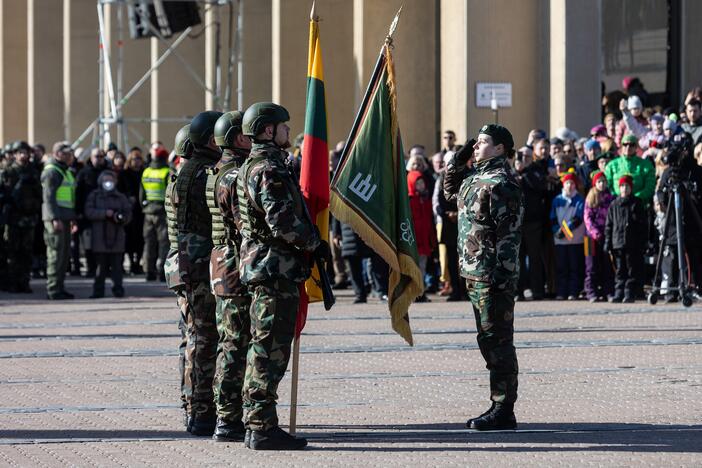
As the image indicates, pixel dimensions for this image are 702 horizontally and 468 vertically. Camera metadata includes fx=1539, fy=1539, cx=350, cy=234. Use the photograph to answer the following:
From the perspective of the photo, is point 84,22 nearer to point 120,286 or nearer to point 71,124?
point 71,124

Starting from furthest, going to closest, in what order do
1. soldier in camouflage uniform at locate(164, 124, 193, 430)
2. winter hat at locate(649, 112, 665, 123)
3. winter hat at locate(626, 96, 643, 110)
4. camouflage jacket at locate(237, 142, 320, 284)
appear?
winter hat at locate(626, 96, 643, 110) → winter hat at locate(649, 112, 665, 123) → soldier in camouflage uniform at locate(164, 124, 193, 430) → camouflage jacket at locate(237, 142, 320, 284)

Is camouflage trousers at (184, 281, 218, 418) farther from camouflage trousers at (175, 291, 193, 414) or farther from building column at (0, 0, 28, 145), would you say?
building column at (0, 0, 28, 145)

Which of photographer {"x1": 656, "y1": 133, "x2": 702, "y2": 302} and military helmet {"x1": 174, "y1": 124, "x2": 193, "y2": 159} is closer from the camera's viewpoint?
military helmet {"x1": 174, "y1": 124, "x2": 193, "y2": 159}

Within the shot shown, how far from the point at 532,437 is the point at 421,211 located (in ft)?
30.8

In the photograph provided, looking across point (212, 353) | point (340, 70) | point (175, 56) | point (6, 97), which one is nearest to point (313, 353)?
point (212, 353)

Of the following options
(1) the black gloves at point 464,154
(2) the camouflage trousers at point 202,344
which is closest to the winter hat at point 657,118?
(1) the black gloves at point 464,154

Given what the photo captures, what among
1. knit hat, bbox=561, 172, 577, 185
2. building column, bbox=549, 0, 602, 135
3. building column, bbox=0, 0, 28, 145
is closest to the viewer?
knit hat, bbox=561, 172, 577, 185

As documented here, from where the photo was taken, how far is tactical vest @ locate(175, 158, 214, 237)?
9.68 metres

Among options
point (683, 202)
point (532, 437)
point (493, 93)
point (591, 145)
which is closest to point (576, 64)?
point (493, 93)

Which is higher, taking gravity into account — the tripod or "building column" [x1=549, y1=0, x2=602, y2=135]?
"building column" [x1=549, y1=0, x2=602, y2=135]

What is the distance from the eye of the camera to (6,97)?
39969mm

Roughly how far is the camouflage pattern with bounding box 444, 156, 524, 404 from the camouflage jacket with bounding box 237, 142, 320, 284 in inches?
48.7

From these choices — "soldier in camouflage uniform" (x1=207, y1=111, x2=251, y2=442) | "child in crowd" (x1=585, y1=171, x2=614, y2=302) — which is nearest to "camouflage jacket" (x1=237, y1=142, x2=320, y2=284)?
"soldier in camouflage uniform" (x1=207, y1=111, x2=251, y2=442)

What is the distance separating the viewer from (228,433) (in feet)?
30.5
